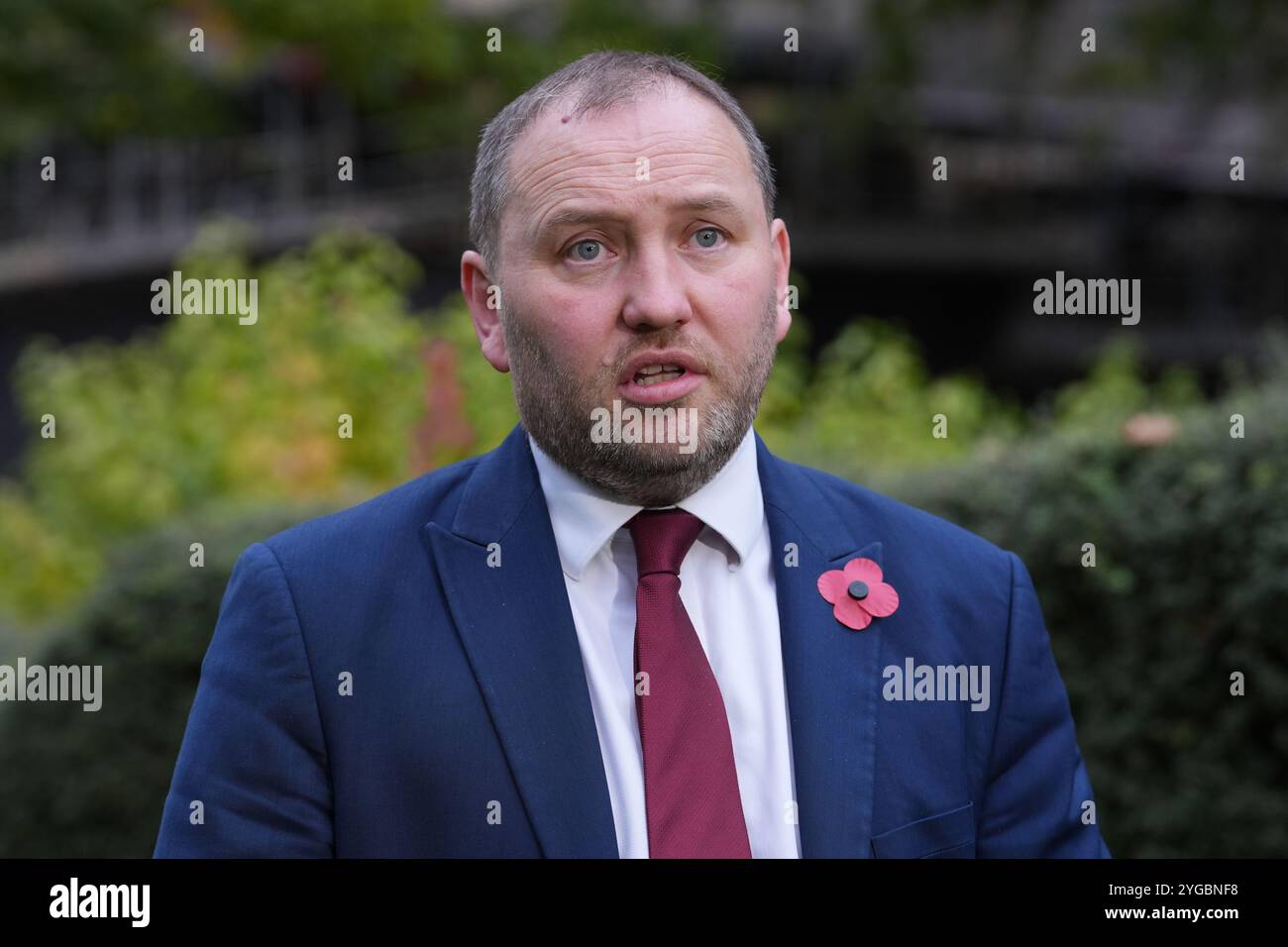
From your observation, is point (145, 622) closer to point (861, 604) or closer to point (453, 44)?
point (861, 604)

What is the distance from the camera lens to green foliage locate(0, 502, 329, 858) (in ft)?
19.8

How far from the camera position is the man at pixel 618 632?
2387 mm

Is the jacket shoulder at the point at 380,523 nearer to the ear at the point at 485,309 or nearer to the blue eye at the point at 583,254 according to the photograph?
the ear at the point at 485,309

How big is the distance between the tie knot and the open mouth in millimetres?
251

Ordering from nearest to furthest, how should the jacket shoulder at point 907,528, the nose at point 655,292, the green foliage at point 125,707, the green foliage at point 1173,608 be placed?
the nose at point 655,292
the jacket shoulder at point 907,528
the green foliage at point 1173,608
the green foliage at point 125,707

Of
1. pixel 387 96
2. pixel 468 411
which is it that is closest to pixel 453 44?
pixel 387 96

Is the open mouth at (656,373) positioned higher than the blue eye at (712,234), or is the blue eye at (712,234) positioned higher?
the blue eye at (712,234)

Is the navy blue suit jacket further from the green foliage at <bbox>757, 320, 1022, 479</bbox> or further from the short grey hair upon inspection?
the green foliage at <bbox>757, 320, 1022, 479</bbox>

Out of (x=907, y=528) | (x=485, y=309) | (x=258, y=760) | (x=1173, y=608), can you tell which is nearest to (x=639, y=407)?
(x=485, y=309)

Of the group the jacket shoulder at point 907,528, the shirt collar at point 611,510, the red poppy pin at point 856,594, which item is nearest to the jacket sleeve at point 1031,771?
the jacket shoulder at point 907,528

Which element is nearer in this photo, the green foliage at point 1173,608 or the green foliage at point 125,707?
the green foliage at point 1173,608

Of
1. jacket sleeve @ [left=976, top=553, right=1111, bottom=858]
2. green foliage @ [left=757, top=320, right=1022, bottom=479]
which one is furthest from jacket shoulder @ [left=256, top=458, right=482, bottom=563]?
green foliage @ [left=757, top=320, right=1022, bottom=479]

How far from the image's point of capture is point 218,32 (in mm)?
15523

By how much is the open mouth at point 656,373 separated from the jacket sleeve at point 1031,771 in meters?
0.79
